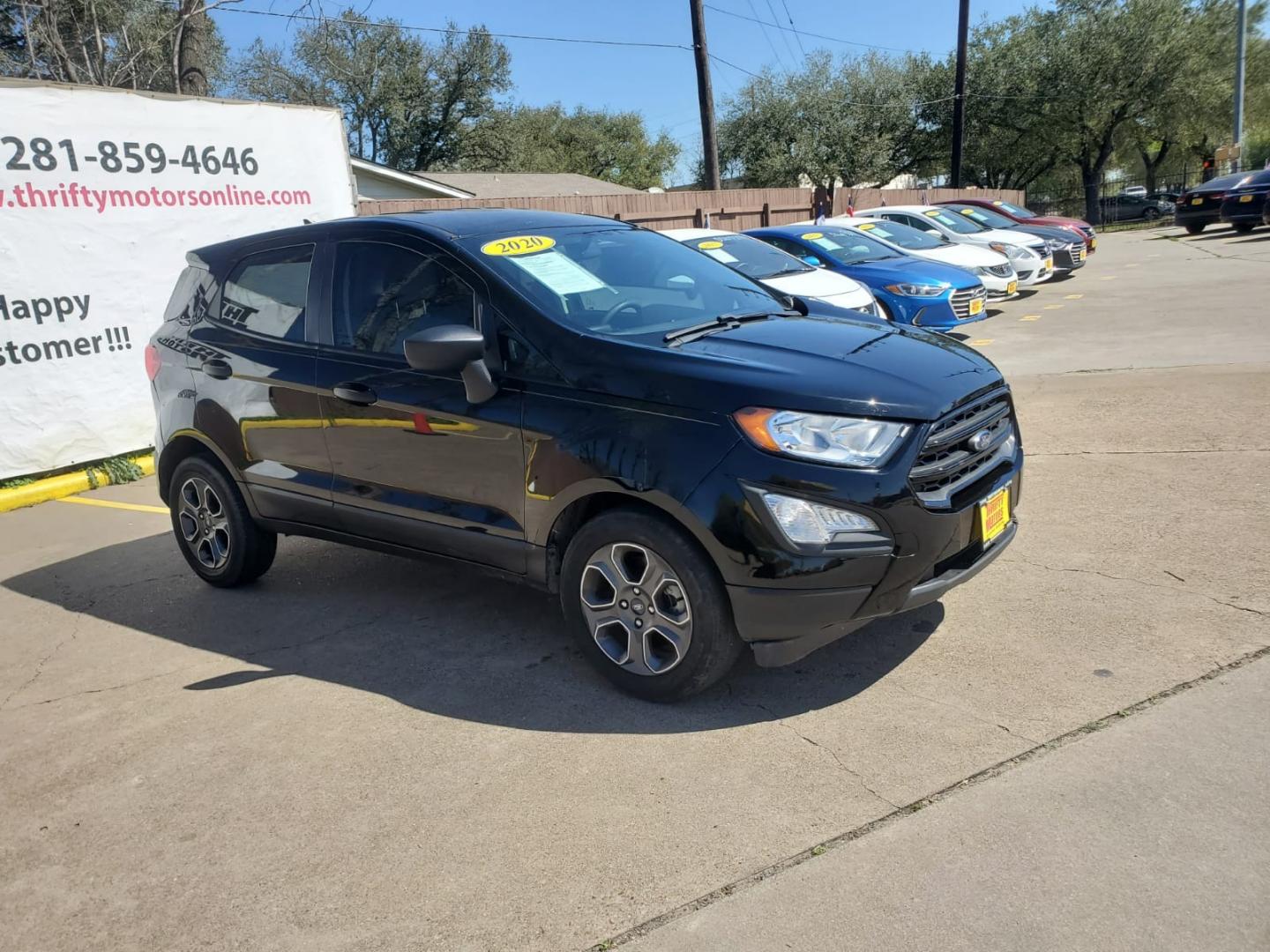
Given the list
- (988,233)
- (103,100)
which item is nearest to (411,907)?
(103,100)

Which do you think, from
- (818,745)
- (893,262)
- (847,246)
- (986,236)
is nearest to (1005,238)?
(986,236)

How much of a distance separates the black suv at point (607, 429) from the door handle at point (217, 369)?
17mm

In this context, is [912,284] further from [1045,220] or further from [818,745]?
[1045,220]

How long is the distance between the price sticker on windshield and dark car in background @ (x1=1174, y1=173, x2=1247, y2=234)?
24.6 meters

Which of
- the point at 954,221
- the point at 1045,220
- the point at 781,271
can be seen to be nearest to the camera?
the point at 781,271

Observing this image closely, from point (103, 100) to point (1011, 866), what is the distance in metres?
8.85

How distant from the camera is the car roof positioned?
14.7 ft

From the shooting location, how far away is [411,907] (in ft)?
9.27

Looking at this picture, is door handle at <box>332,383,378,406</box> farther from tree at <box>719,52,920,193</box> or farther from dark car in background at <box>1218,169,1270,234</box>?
tree at <box>719,52,920,193</box>

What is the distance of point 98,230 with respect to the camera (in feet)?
27.5

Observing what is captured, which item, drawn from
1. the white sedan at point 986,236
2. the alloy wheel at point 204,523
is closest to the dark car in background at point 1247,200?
the white sedan at point 986,236

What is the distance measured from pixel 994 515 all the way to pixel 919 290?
7.75 metres

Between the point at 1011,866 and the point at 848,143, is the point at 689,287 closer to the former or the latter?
the point at 1011,866

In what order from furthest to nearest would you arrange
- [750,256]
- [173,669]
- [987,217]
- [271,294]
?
[987,217] → [750,256] → [271,294] → [173,669]
